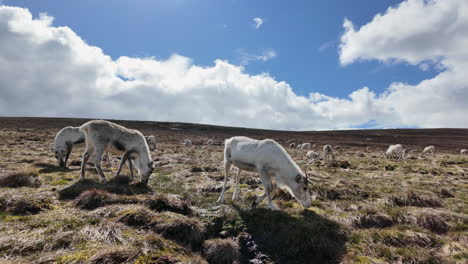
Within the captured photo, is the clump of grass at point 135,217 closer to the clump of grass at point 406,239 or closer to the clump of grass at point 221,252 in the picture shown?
the clump of grass at point 221,252

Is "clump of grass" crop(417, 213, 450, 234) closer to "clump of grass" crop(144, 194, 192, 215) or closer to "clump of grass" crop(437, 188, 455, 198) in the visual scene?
"clump of grass" crop(437, 188, 455, 198)

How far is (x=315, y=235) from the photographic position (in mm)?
5906

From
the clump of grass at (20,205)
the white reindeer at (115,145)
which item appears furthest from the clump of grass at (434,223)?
the clump of grass at (20,205)

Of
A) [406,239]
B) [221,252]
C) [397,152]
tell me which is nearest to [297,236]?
[221,252]

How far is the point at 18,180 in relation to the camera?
A: 8.65m

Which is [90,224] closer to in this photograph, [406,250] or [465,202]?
[406,250]

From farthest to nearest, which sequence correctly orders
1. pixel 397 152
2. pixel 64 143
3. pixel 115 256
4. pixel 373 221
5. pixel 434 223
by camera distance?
pixel 397 152
pixel 64 143
pixel 373 221
pixel 434 223
pixel 115 256

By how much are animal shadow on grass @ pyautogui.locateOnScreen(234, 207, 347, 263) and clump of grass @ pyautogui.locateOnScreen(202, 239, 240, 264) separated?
32.4 inches

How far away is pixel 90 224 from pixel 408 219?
8677 mm

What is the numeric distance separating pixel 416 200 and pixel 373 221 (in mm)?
3371

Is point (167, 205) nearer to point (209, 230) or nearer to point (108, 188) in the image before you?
point (209, 230)

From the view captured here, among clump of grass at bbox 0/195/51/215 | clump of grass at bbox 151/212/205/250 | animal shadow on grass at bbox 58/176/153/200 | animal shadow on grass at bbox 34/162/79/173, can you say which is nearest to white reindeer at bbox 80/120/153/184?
animal shadow on grass at bbox 58/176/153/200

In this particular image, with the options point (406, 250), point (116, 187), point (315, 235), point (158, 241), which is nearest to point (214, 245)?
point (158, 241)

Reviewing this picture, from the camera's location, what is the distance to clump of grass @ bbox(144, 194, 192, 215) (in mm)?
6926
